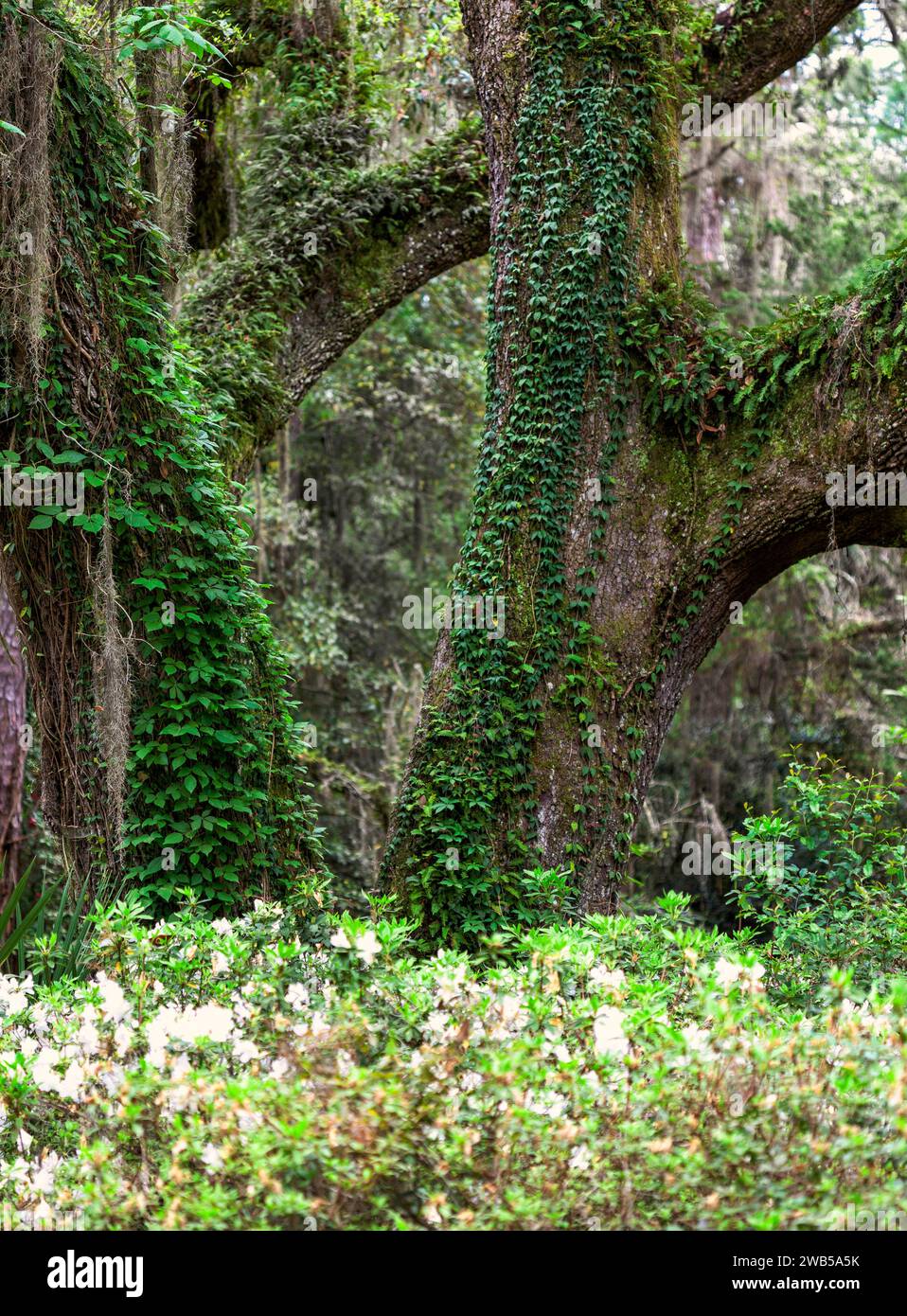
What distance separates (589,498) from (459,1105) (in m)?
3.92

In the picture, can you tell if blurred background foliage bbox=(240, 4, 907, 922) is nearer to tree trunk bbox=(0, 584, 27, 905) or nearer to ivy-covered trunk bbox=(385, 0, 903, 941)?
tree trunk bbox=(0, 584, 27, 905)

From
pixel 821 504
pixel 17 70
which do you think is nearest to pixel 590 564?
pixel 821 504

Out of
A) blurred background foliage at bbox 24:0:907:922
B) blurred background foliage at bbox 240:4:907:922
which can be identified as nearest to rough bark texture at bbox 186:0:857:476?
blurred background foliage at bbox 24:0:907:922

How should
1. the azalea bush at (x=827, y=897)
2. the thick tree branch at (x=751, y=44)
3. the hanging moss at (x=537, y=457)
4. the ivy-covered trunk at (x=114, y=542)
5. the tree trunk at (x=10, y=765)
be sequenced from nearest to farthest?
1. the azalea bush at (x=827, y=897)
2. the ivy-covered trunk at (x=114, y=542)
3. the hanging moss at (x=537, y=457)
4. the thick tree branch at (x=751, y=44)
5. the tree trunk at (x=10, y=765)

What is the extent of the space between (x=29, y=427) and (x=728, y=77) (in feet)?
17.1

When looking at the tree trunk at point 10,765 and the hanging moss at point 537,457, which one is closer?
the hanging moss at point 537,457

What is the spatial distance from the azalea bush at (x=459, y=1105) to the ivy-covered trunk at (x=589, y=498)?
2.41 meters

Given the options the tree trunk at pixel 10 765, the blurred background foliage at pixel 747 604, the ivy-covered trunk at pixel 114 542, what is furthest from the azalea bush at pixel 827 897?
the blurred background foliage at pixel 747 604

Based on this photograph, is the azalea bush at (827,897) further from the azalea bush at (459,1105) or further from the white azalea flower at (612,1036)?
the white azalea flower at (612,1036)

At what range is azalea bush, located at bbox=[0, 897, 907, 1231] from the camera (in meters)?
2.67

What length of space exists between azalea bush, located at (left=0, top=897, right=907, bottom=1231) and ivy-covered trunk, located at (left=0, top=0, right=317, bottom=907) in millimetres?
2204

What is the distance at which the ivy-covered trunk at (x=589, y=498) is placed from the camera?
5926 millimetres

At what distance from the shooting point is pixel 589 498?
621 centimetres
